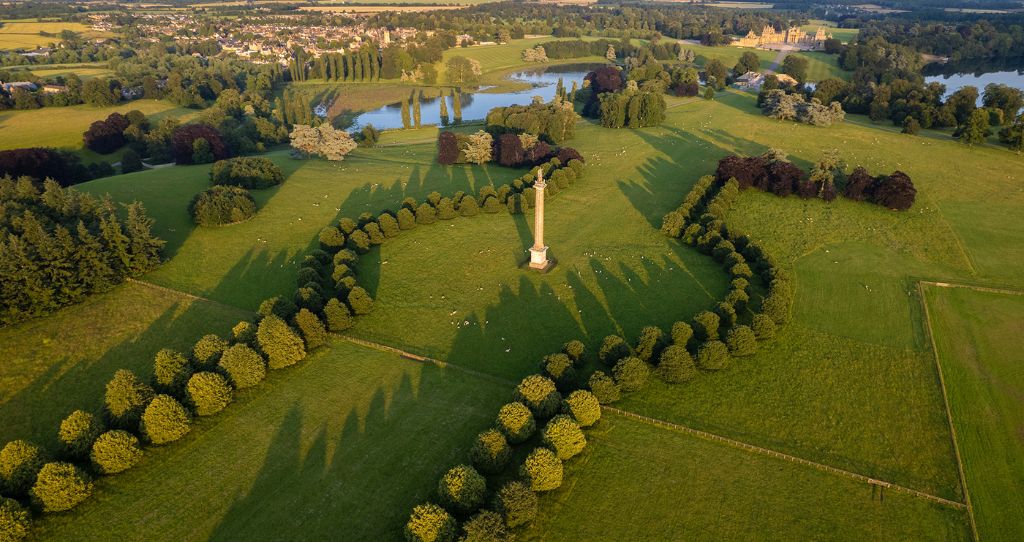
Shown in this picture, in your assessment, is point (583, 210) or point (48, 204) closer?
point (48, 204)

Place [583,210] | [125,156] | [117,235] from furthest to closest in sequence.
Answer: [125,156] < [583,210] < [117,235]

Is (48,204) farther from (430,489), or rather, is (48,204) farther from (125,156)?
(430,489)

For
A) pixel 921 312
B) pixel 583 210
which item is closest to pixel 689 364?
pixel 921 312

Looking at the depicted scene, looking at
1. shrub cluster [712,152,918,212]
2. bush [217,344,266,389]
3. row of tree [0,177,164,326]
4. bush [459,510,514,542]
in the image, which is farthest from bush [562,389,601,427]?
shrub cluster [712,152,918,212]

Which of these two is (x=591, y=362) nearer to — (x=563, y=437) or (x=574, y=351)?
(x=574, y=351)

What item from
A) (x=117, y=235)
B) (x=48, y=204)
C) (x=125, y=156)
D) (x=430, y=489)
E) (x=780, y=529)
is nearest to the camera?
(x=780, y=529)

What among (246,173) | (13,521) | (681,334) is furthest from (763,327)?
(246,173)

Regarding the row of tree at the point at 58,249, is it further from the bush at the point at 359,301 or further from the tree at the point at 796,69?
the tree at the point at 796,69
